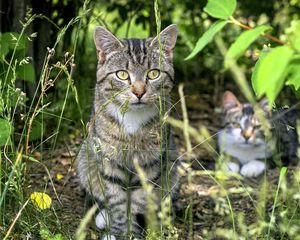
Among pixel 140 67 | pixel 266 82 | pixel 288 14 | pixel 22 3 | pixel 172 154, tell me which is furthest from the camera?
pixel 288 14

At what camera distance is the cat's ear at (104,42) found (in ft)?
11.0

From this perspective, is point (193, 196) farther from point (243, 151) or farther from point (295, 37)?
point (295, 37)

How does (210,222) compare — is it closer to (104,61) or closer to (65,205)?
(65,205)

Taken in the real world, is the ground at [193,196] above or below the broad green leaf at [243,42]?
below

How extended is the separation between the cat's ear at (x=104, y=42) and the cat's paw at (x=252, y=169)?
1.68 m

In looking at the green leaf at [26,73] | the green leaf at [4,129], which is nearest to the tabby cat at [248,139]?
the green leaf at [26,73]

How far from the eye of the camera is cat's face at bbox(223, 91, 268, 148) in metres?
4.61

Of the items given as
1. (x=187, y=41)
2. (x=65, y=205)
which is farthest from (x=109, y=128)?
(x=187, y=41)

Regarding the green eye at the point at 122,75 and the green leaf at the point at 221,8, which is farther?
the green eye at the point at 122,75

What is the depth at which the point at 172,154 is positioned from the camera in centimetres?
360

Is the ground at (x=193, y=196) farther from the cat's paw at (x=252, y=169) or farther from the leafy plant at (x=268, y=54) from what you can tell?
the leafy plant at (x=268, y=54)

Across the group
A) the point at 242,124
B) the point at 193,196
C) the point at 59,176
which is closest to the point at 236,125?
the point at 242,124

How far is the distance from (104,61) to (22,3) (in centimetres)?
122

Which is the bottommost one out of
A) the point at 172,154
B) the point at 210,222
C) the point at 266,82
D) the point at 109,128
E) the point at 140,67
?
the point at 210,222
